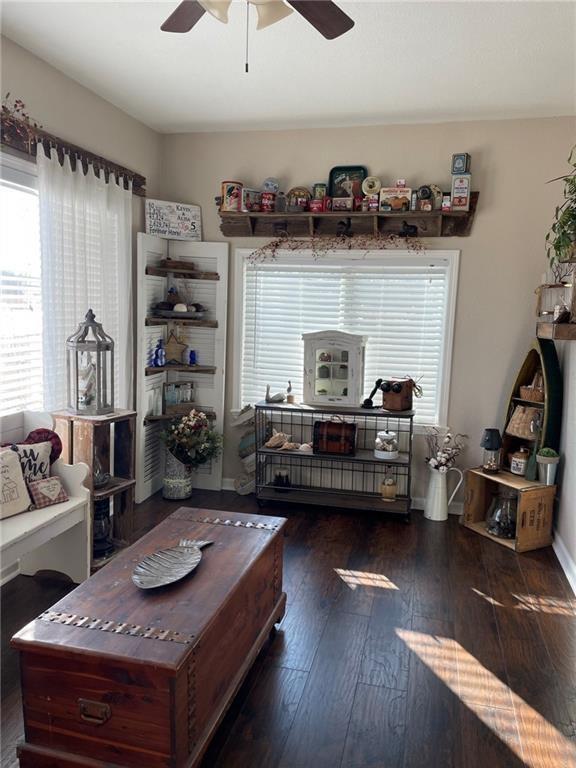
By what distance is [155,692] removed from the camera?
160cm

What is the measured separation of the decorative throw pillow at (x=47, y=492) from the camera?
2.80 metres

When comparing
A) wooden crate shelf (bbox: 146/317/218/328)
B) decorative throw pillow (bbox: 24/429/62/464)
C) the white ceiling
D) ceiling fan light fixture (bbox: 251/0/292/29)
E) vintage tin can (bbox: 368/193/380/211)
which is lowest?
decorative throw pillow (bbox: 24/429/62/464)

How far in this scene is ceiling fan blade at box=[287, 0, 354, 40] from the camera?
1879 millimetres

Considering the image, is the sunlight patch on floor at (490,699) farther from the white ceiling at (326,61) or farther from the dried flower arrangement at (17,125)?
the dried flower arrangement at (17,125)

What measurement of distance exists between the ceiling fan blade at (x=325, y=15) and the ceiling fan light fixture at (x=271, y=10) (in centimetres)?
5

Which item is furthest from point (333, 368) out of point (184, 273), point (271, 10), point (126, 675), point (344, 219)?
point (126, 675)

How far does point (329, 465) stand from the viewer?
446 centimetres

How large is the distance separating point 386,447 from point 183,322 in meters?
1.82

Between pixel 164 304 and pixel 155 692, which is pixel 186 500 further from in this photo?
pixel 155 692

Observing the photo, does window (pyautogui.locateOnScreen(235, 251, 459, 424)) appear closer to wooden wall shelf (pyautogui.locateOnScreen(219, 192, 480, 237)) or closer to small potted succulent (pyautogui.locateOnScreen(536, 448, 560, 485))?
wooden wall shelf (pyautogui.locateOnScreen(219, 192, 480, 237))

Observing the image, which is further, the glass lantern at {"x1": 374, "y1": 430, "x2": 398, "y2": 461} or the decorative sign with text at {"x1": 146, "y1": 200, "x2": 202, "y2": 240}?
the decorative sign with text at {"x1": 146, "y1": 200, "x2": 202, "y2": 240}

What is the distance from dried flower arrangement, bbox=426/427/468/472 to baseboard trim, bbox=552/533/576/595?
83 centimetres

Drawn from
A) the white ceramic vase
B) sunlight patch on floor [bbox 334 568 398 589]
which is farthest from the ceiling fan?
the white ceramic vase

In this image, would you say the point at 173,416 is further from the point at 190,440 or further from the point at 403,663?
the point at 403,663
